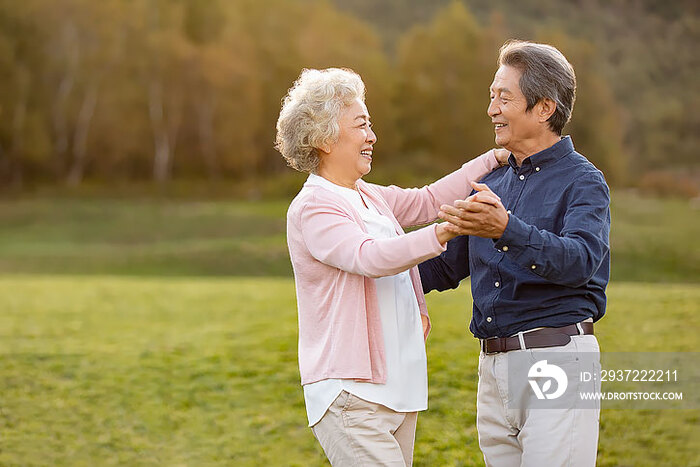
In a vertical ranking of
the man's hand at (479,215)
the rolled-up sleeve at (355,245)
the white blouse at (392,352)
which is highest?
the man's hand at (479,215)

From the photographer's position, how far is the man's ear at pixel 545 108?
8.05 ft

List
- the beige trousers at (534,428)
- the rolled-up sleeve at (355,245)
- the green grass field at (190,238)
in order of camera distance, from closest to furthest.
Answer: the rolled-up sleeve at (355,245) < the beige trousers at (534,428) < the green grass field at (190,238)

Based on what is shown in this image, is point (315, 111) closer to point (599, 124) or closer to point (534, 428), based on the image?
point (534, 428)

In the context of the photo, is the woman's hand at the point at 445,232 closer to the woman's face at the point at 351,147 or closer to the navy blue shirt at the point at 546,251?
the navy blue shirt at the point at 546,251

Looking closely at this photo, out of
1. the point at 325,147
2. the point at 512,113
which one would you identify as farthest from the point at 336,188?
the point at 512,113

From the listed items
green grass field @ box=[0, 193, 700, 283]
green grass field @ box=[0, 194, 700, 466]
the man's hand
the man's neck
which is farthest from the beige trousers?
green grass field @ box=[0, 193, 700, 283]

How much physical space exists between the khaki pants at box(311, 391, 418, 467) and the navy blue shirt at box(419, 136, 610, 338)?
0.41 m

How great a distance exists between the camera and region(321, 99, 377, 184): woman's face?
8.16ft

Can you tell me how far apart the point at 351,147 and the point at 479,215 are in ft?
1.77

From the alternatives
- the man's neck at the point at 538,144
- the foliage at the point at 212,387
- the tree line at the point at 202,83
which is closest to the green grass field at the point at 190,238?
the tree line at the point at 202,83

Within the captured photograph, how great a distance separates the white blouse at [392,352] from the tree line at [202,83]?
20332 millimetres

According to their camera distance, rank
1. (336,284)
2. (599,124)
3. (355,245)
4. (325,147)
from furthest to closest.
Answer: (599,124) → (325,147) → (336,284) → (355,245)

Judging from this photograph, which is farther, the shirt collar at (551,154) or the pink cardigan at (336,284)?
the shirt collar at (551,154)

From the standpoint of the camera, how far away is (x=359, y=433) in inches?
92.0
